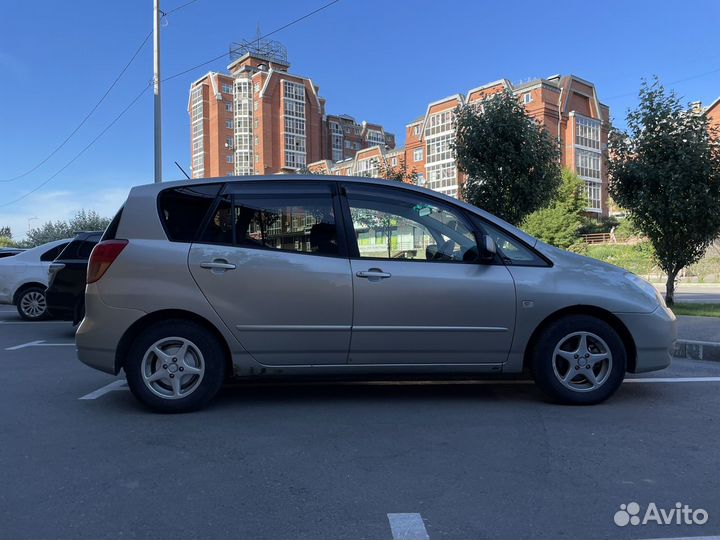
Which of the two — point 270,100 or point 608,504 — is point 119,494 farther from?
point 270,100

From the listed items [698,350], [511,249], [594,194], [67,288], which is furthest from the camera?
[594,194]

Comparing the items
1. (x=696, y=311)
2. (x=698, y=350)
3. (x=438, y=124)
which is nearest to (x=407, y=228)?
(x=698, y=350)

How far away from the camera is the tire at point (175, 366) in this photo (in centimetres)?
436

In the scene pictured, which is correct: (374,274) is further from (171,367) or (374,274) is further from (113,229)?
(113,229)

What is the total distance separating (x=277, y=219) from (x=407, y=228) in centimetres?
109

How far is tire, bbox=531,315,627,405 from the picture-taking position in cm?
451

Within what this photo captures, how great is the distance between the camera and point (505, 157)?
11359mm

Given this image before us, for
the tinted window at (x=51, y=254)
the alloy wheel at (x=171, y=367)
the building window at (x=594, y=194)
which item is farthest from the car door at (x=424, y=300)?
the building window at (x=594, y=194)

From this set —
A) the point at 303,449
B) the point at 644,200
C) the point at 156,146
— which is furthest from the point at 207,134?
the point at 303,449

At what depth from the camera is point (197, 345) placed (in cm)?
436

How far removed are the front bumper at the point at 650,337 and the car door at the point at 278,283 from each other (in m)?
2.33

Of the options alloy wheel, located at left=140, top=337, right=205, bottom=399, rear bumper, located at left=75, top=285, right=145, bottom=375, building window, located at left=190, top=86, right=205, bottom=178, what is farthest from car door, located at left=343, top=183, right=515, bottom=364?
building window, located at left=190, top=86, right=205, bottom=178

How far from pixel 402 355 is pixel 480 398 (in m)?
0.98

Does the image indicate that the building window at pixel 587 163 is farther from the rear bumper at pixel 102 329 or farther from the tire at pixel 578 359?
the rear bumper at pixel 102 329
